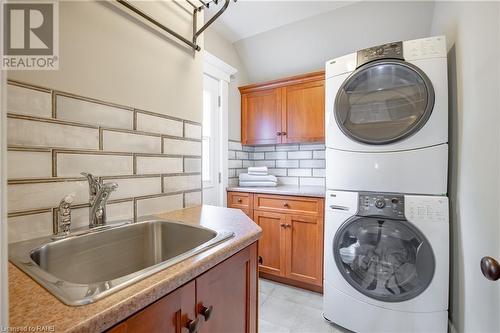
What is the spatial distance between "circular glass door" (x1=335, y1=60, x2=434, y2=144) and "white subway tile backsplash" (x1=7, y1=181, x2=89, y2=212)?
1.53 meters

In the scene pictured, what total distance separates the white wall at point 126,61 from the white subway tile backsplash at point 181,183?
37cm

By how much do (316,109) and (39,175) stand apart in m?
2.14

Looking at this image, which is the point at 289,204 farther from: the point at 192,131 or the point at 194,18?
the point at 194,18

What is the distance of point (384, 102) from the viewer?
1.45m

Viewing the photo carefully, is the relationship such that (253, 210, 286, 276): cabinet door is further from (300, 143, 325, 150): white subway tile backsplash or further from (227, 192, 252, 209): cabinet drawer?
(300, 143, 325, 150): white subway tile backsplash

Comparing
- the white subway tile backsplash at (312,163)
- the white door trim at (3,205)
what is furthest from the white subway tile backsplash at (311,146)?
the white door trim at (3,205)

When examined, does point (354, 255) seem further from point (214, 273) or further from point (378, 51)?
point (378, 51)

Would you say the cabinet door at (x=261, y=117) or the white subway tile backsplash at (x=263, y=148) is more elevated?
the cabinet door at (x=261, y=117)

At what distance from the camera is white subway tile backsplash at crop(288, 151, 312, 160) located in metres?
2.59

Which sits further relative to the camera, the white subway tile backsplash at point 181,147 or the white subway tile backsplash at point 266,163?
the white subway tile backsplash at point 266,163

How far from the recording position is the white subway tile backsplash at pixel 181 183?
4.01ft

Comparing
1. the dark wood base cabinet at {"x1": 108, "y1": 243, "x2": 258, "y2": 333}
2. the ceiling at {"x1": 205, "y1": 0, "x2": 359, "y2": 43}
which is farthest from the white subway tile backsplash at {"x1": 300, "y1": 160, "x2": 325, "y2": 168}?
the dark wood base cabinet at {"x1": 108, "y1": 243, "x2": 258, "y2": 333}

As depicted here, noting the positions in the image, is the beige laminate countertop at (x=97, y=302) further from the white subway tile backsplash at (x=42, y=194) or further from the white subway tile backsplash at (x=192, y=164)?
the white subway tile backsplash at (x=192, y=164)

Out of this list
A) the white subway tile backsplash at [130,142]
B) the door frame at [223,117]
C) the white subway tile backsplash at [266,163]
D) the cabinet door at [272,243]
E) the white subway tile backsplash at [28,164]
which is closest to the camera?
the white subway tile backsplash at [28,164]
